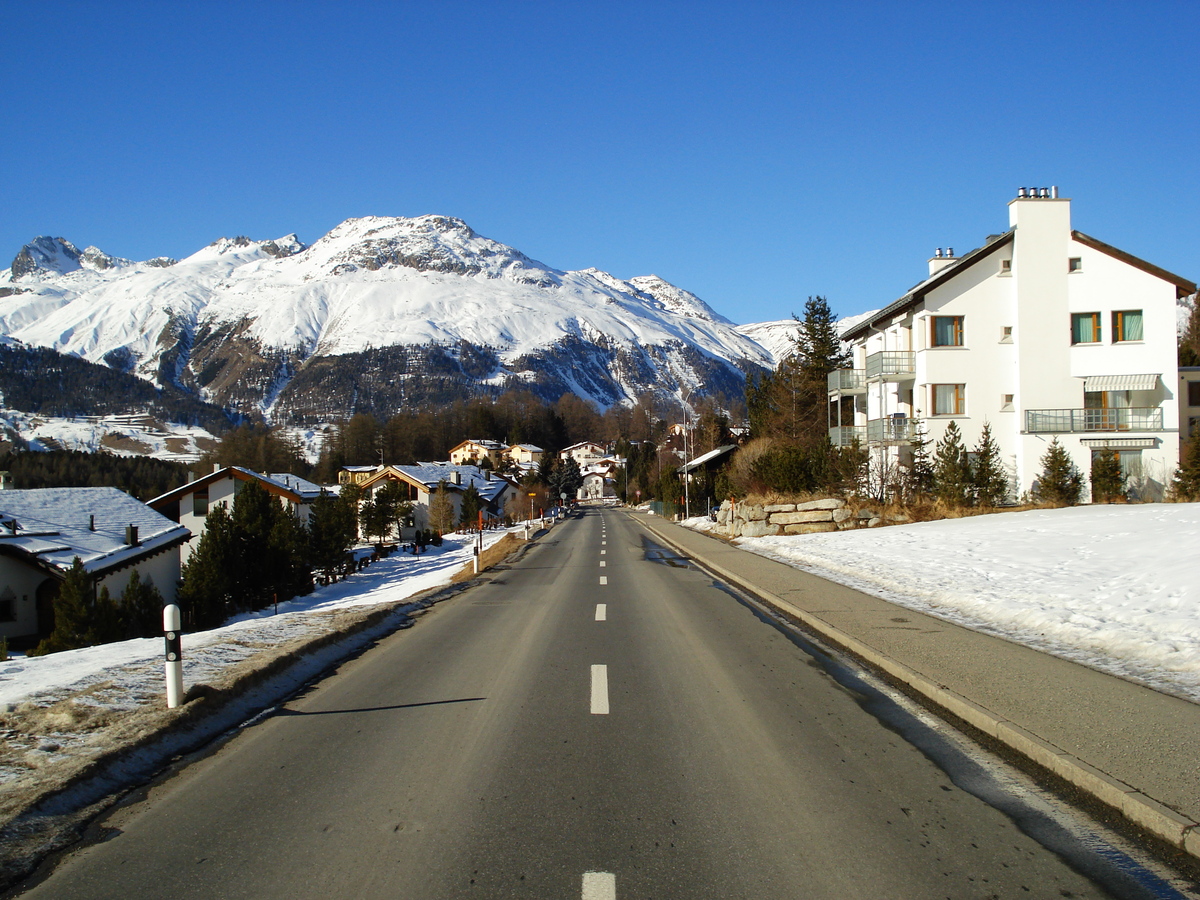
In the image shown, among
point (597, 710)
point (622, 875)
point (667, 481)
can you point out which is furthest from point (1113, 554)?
point (667, 481)

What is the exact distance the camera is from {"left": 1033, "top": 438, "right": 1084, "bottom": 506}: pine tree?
32.0 metres

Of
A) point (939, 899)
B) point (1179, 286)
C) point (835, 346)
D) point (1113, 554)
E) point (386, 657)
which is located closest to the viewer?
point (939, 899)

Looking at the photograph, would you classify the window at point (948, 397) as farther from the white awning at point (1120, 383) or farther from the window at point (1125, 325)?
the window at point (1125, 325)

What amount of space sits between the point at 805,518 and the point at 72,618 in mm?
25596

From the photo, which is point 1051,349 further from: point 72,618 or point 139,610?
point 72,618

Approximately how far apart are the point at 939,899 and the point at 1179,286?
3930cm

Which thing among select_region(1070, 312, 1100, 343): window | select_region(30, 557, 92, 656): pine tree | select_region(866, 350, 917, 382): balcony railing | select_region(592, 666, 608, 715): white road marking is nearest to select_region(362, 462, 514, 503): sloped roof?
select_region(866, 350, 917, 382): balcony railing

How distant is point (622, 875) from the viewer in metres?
4.30

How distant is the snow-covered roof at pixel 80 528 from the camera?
103 feet

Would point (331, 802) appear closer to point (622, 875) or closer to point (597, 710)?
point (622, 875)

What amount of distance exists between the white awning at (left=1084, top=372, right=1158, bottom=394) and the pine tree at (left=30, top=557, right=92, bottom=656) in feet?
127

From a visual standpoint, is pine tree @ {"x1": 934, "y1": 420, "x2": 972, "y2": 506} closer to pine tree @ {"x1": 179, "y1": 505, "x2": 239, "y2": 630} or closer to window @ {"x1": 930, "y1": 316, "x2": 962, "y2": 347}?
window @ {"x1": 930, "y1": 316, "x2": 962, "y2": 347}

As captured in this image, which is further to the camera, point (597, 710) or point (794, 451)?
point (794, 451)

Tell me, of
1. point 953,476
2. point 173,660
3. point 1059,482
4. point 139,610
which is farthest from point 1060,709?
point 1059,482
